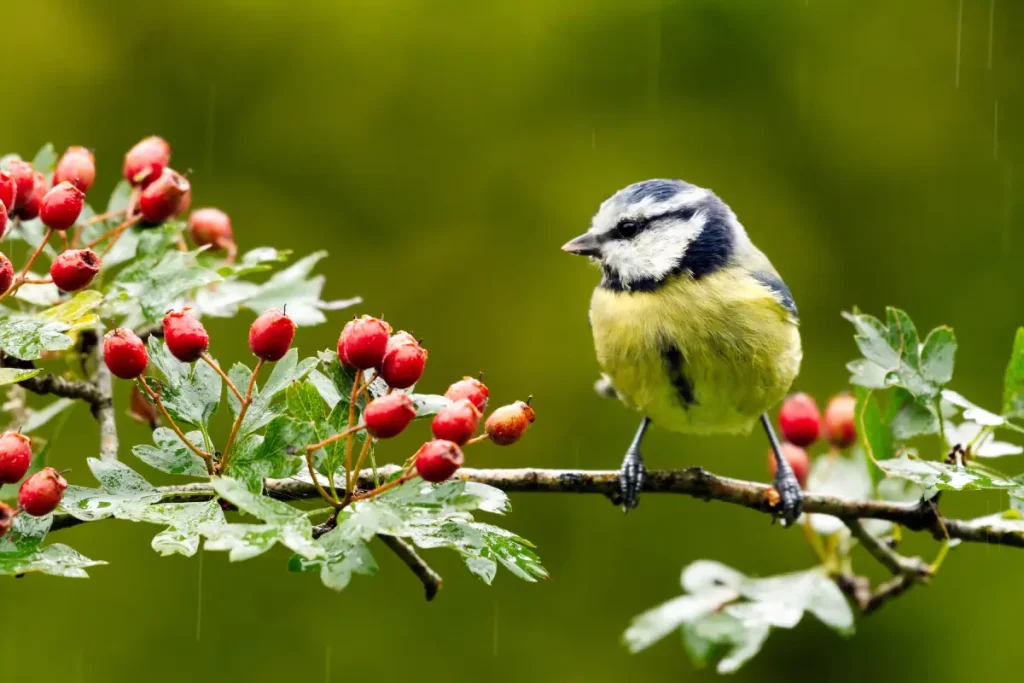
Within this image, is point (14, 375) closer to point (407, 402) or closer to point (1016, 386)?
point (407, 402)

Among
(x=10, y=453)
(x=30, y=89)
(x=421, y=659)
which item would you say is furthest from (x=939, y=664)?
(x=30, y=89)

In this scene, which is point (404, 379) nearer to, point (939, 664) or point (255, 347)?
point (255, 347)

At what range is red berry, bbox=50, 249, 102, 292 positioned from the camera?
4.62ft

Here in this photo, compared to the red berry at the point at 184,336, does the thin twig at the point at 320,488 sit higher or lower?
lower

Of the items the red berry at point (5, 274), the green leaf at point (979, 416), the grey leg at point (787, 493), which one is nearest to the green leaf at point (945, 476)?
the green leaf at point (979, 416)

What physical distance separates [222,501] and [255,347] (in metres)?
0.19

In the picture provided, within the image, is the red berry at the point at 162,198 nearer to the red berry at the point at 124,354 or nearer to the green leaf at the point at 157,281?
the green leaf at the point at 157,281

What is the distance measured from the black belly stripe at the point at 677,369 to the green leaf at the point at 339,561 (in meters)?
1.30

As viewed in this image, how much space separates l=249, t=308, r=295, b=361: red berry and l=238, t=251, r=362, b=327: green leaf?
0.46m

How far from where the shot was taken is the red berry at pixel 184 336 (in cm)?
135

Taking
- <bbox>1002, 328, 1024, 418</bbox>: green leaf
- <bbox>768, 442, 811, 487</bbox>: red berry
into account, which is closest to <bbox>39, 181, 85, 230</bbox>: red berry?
<bbox>1002, 328, 1024, 418</bbox>: green leaf

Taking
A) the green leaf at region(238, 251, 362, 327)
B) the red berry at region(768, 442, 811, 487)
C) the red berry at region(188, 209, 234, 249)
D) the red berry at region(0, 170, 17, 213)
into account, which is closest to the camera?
the red berry at region(0, 170, 17, 213)

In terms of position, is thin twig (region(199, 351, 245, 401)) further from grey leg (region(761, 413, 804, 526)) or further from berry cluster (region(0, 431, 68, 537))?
grey leg (region(761, 413, 804, 526))

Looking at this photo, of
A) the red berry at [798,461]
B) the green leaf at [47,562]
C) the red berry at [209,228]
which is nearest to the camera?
the green leaf at [47,562]
